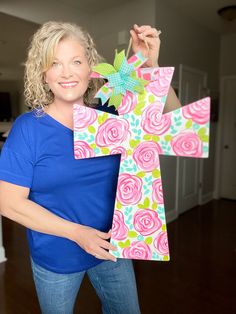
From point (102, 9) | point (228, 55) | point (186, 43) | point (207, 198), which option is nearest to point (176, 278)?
point (207, 198)

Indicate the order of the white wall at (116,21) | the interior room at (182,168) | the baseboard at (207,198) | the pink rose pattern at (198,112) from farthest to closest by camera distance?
the baseboard at (207,198), the white wall at (116,21), the interior room at (182,168), the pink rose pattern at (198,112)

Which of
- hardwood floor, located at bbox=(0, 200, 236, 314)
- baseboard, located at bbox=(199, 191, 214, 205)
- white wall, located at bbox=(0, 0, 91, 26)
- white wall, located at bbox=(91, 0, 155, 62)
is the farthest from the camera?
baseboard, located at bbox=(199, 191, 214, 205)

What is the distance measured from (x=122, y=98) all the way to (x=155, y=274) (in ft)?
6.66

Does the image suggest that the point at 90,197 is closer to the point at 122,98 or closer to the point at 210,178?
the point at 122,98

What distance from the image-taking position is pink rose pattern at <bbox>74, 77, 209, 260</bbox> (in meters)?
0.76

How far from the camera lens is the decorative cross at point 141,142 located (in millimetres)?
762

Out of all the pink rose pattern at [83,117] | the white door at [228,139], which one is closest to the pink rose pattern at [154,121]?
the pink rose pattern at [83,117]

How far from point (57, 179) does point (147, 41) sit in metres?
0.49

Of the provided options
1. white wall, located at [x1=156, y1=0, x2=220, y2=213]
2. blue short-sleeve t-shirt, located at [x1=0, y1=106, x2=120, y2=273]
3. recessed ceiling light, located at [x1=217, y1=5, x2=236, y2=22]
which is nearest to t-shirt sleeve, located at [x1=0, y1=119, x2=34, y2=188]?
blue short-sleeve t-shirt, located at [x1=0, y1=106, x2=120, y2=273]

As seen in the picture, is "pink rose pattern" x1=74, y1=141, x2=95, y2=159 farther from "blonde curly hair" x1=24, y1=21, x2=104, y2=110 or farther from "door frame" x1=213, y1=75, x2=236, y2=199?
"door frame" x1=213, y1=75, x2=236, y2=199

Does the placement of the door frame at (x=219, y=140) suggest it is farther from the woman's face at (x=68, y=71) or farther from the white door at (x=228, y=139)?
the woman's face at (x=68, y=71)

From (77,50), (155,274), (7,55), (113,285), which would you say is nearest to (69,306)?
(113,285)

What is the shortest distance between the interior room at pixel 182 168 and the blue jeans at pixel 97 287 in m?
1.05

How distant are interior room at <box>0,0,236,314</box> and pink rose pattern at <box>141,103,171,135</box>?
154cm
